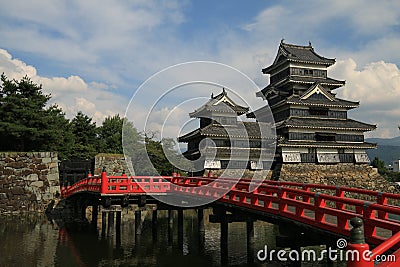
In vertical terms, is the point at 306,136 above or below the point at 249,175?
above

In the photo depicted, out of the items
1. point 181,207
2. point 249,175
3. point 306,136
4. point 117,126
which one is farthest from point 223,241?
point 117,126

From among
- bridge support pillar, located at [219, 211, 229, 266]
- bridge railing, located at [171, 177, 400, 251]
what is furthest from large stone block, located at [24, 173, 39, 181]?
bridge support pillar, located at [219, 211, 229, 266]

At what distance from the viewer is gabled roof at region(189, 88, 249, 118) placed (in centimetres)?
3712

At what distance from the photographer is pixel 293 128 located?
36.2 metres

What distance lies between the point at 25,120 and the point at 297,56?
2858cm

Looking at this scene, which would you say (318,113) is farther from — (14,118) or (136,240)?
(14,118)

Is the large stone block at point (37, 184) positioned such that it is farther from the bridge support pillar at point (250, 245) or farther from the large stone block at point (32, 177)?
the bridge support pillar at point (250, 245)

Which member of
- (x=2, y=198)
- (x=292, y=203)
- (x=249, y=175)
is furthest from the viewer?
(x=249, y=175)

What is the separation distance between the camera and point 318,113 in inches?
1516

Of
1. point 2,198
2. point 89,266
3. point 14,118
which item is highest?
point 14,118

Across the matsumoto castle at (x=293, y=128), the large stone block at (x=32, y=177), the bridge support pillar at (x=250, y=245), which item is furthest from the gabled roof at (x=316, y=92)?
the large stone block at (x=32, y=177)

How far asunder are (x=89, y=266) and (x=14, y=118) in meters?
21.7

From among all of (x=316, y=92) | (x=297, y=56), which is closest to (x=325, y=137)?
(x=316, y=92)

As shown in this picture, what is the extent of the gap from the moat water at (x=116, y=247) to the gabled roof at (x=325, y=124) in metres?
13.6
